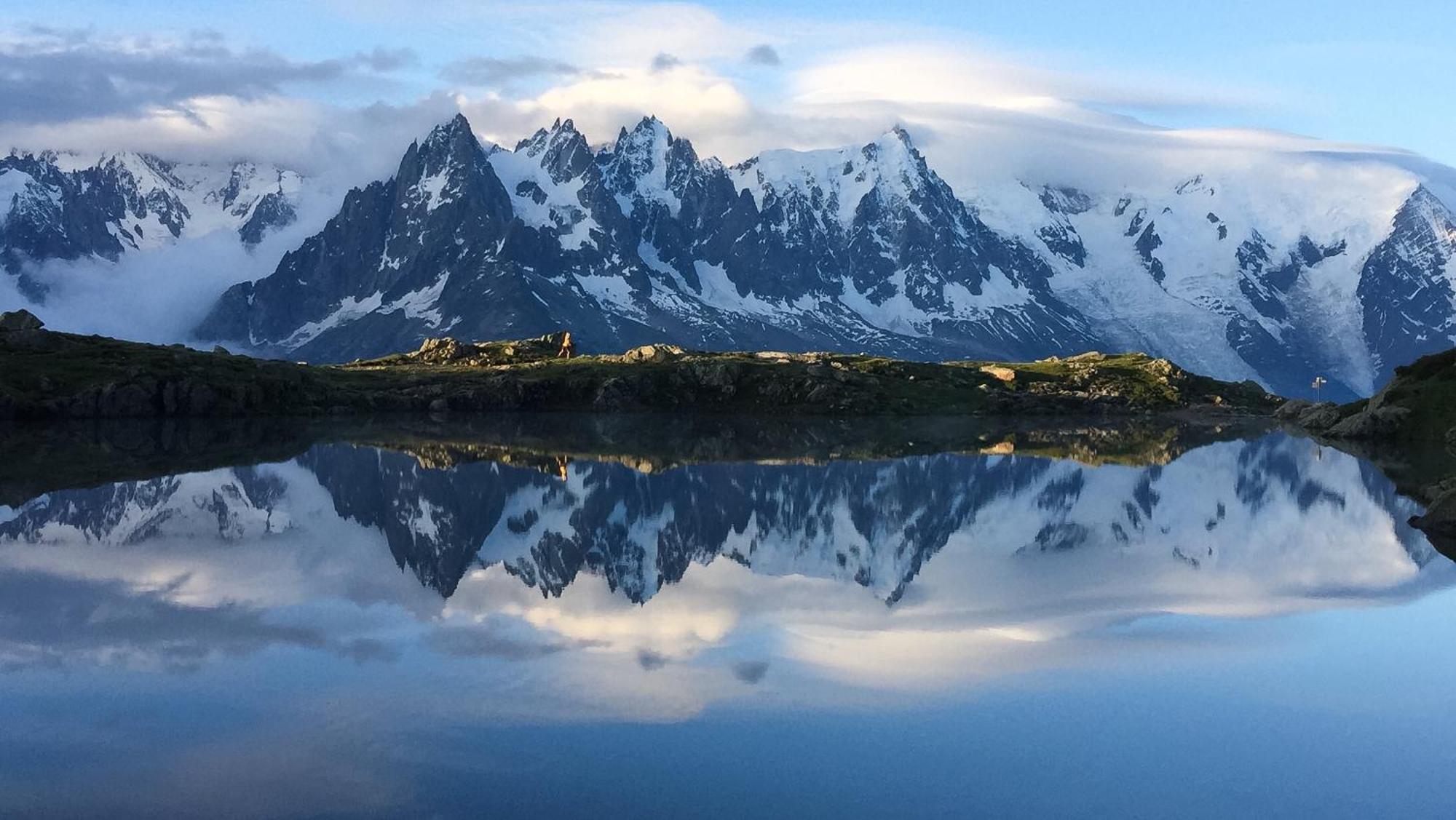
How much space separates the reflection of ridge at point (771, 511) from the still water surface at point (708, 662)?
533 mm

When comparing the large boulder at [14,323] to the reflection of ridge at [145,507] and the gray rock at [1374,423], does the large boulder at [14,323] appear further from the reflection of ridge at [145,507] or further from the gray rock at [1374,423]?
the gray rock at [1374,423]

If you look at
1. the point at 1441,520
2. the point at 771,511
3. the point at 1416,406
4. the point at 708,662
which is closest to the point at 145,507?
the point at 771,511

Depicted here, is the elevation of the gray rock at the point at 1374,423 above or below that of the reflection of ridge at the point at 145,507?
below

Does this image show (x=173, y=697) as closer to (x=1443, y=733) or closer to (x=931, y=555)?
(x=1443, y=733)

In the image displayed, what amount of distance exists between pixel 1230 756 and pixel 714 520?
46103 mm

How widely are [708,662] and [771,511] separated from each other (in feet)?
135

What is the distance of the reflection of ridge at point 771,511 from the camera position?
202 feet

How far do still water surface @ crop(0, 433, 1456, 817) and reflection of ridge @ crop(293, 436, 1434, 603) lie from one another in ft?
1.75

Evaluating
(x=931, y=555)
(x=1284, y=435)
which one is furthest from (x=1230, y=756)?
(x=1284, y=435)

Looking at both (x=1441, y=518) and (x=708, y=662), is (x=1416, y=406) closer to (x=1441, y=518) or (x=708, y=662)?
(x=1441, y=518)

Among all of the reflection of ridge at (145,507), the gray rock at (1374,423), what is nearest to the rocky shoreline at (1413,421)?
the gray rock at (1374,423)

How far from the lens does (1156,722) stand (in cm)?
3456

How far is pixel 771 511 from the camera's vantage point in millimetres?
81312

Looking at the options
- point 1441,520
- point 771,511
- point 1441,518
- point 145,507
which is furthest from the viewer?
point 771,511
